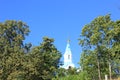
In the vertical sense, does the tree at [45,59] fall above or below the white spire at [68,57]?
below

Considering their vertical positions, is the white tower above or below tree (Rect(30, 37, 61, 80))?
above

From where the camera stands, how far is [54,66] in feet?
150

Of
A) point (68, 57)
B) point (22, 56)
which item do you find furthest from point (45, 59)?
point (68, 57)

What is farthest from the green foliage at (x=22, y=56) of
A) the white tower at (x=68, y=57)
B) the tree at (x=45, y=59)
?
the white tower at (x=68, y=57)

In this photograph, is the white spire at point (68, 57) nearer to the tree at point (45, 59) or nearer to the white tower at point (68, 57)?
the white tower at point (68, 57)

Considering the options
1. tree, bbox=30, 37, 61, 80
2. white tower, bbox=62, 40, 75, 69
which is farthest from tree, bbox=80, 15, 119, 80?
white tower, bbox=62, 40, 75, 69

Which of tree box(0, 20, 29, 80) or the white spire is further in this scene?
the white spire

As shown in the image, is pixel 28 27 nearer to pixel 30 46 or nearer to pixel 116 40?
pixel 30 46

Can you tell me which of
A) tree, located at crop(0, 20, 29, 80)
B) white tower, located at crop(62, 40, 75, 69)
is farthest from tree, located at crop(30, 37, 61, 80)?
white tower, located at crop(62, 40, 75, 69)

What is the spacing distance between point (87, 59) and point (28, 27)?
1107cm

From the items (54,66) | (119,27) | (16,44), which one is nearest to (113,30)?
(119,27)

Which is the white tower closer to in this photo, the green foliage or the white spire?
the white spire

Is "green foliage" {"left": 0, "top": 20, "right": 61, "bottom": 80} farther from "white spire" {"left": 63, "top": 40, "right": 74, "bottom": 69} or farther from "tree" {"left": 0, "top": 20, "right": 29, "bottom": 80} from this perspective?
"white spire" {"left": 63, "top": 40, "right": 74, "bottom": 69}

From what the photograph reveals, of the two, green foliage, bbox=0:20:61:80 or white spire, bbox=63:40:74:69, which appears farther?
white spire, bbox=63:40:74:69
